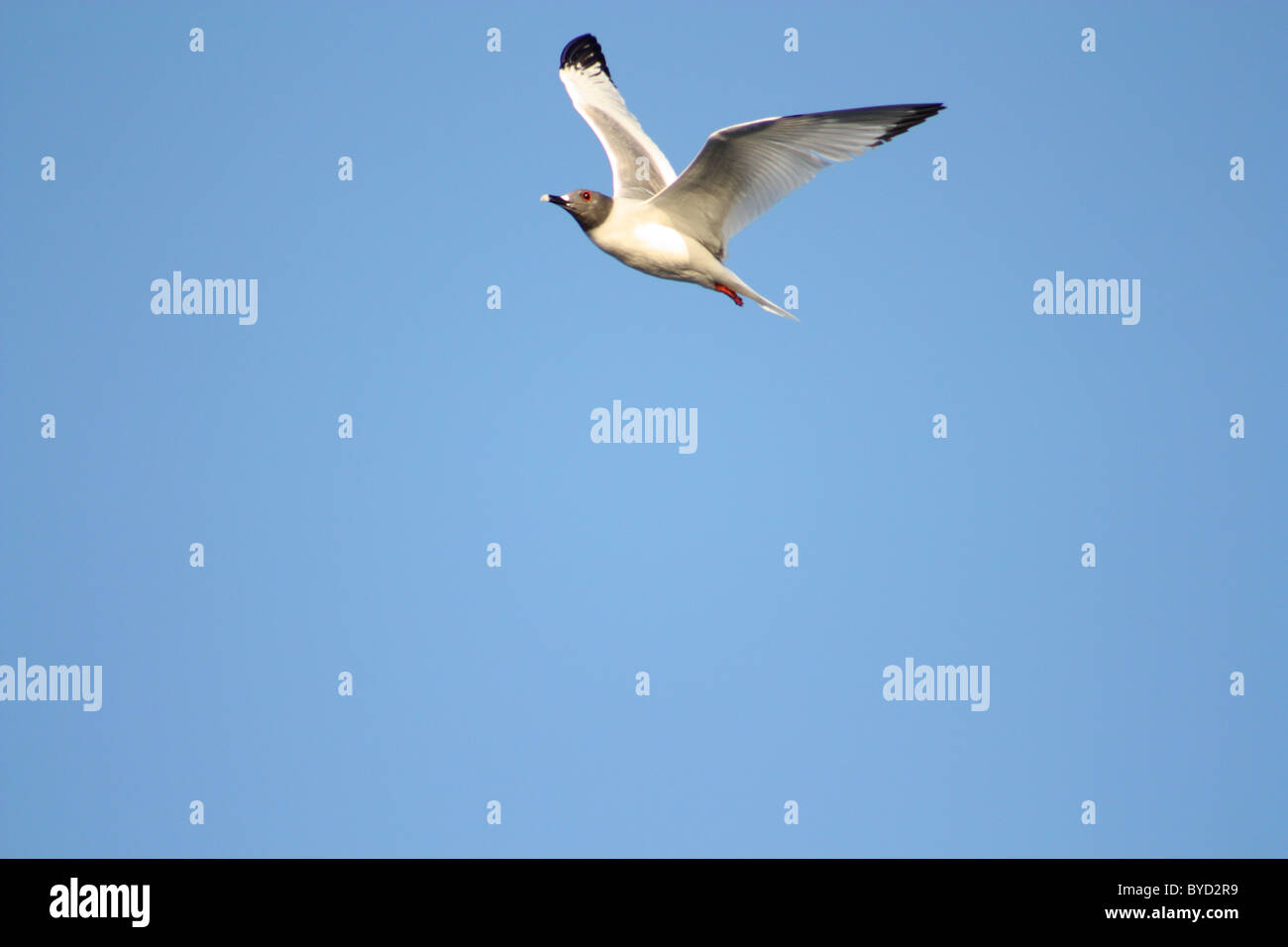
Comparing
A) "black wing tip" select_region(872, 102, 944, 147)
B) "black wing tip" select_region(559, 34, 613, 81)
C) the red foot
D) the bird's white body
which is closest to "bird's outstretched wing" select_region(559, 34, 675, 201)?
"black wing tip" select_region(559, 34, 613, 81)

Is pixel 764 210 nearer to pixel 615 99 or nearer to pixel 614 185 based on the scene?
pixel 614 185

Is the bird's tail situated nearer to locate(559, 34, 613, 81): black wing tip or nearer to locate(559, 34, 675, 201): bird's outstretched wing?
locate(559, 34, 675, 201): bird's outstretched wing

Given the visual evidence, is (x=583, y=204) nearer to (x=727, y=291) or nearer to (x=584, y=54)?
(x=727, y=291)

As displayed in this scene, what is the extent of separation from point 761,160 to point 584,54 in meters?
3.84

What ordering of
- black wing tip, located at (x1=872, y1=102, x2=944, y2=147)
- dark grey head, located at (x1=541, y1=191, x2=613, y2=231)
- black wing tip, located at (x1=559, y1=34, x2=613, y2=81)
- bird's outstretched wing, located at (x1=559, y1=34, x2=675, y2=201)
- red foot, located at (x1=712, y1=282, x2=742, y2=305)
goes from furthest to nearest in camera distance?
black wing tip, located at (x1=559, y1=34, x2=613, y2=81), bird's outstretched wing, located at (x1=559, y1=34, x2=675, y2=201), red foot, located at (x1=712, y1=282, x2=742, y2=305), dark grey head, located at (x1=541, y1=191, x2=613, y2=231), black wing tip, located at (x1=872, y1=102, x2=944, y2=147)

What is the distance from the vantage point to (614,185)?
9.95 metres

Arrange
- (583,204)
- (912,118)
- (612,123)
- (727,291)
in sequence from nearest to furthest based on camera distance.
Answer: (912,118) → (583,204) → (727,291) → (612,123)

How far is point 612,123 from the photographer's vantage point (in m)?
10.7

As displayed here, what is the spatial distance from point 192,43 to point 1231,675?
13824 mm

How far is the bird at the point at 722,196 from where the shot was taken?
8195 mm

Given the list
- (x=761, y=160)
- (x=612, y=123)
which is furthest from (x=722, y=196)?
(x=612, y=123)

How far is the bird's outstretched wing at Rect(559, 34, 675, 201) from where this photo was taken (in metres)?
10.1

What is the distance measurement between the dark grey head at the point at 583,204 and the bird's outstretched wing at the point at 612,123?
4.21 feet

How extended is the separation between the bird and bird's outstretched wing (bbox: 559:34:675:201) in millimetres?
923
